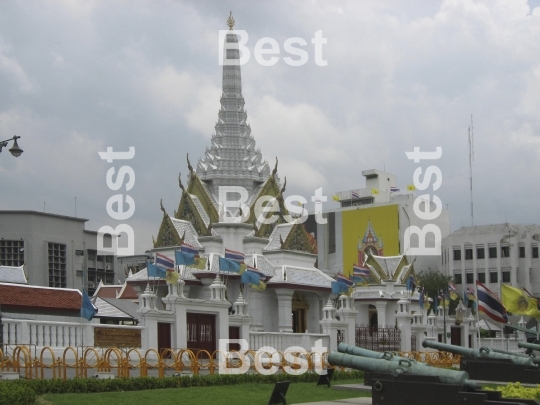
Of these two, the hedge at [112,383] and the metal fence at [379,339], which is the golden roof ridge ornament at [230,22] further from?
the hedge at [112,383]

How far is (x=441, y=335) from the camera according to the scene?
4806 centimetres

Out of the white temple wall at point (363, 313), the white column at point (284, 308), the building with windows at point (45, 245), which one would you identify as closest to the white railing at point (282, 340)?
the white column at point (284, 308)

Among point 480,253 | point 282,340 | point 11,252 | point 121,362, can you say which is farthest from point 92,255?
point 121,362

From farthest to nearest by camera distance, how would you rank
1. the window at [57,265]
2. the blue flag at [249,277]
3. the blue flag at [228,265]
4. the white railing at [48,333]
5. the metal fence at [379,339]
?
the window at [57,265], the metal fence at [379,339], the blue flag at [249,277], the blue flag at [228,265], the white railing at [48,333]

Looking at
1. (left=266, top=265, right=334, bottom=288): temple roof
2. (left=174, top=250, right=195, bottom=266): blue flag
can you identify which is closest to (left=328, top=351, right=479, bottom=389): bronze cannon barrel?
(left=174, top=250, right=195, bottom=266): blue flag

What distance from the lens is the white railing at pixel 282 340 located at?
34156mm

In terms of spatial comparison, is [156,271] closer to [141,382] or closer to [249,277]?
[249,277]

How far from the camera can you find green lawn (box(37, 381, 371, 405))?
18.3 meters

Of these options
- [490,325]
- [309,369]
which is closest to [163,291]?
[309,369]

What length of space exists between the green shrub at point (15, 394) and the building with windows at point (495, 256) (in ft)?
222

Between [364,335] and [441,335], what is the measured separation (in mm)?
9344

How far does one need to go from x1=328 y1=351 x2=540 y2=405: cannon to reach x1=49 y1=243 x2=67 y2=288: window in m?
58.0

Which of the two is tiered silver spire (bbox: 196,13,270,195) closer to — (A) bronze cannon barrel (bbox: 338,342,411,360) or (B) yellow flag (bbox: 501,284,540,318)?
(B) yellow flag (bbox: 501,284,540,318)

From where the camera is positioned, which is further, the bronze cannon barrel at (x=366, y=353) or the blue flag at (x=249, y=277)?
the blue flag at (x=249, y=277)
